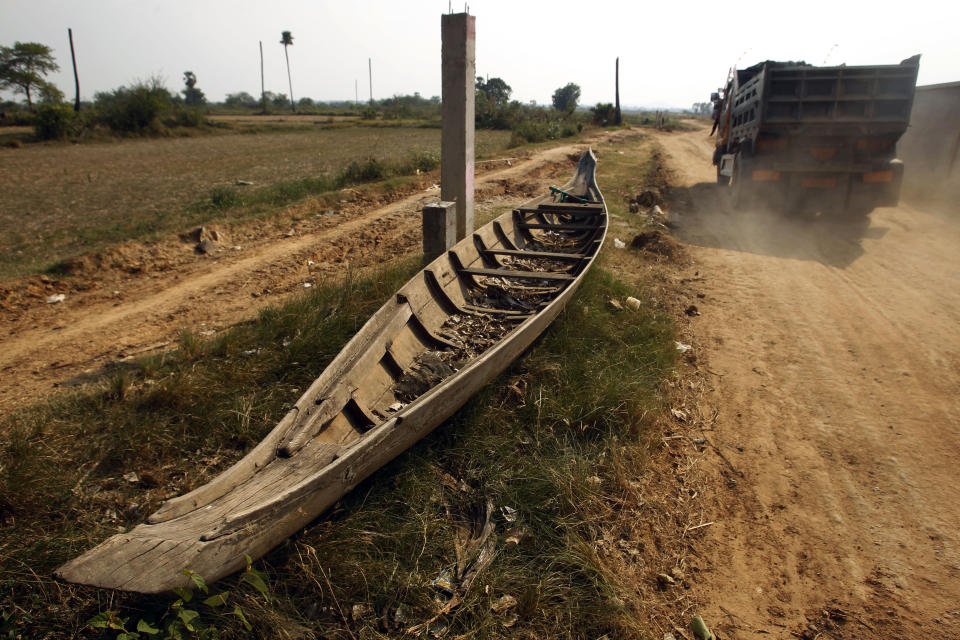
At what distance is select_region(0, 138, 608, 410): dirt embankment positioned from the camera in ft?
15.1

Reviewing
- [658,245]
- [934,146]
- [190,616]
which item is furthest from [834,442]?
[934,146]

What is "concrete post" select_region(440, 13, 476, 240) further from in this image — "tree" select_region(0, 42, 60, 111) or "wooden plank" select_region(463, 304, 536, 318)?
"tree" select_region(0, 42, 60, 111)

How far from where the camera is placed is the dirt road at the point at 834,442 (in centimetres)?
266

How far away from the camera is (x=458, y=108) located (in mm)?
5617

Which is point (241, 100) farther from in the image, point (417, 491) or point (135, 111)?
point (417, 491)

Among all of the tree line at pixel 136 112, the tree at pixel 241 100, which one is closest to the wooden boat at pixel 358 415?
the tree line at pixel 136 112

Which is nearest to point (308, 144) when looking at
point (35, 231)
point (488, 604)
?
point (35, 231)

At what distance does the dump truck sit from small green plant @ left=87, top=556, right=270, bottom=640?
959 centimetres

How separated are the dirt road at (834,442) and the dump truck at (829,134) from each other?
5.49ft

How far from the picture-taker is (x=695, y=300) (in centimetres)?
632

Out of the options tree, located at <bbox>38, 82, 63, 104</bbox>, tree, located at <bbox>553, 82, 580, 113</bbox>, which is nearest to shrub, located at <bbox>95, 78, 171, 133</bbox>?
tree, located at <bbox>38, 82, 63, 104</bbox>

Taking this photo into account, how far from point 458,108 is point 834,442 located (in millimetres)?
4539

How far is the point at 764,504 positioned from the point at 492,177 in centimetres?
1088

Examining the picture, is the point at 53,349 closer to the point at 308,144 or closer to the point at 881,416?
the point at 881,416
